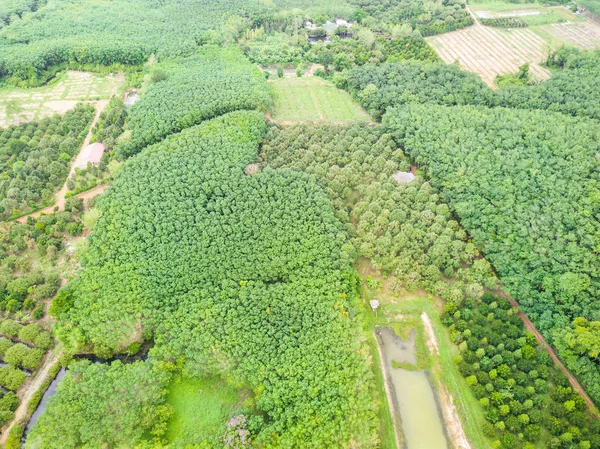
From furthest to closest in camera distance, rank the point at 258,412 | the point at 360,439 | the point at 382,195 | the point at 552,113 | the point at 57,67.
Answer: the point at 57,67, the point at 552,113, the point at 382,195, the point at 258,412, the point at 360,439

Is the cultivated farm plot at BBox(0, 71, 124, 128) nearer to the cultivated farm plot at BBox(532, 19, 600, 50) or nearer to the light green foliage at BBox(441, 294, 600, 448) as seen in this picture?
the light green foliage at BBox(441, 294, 600, 448)

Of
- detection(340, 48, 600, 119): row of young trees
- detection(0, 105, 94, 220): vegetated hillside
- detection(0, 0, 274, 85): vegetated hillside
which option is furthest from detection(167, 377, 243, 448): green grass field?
detection(0, 0, 274, 85): vegetated hillside

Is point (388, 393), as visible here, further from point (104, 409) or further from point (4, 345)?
point (4, 345)

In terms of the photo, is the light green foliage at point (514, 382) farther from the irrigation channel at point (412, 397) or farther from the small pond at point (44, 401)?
the small pond at point (44, 401)

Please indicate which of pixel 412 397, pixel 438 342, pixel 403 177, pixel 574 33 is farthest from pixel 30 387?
pixel 574 33

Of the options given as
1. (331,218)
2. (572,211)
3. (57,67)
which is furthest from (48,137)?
(572,211)

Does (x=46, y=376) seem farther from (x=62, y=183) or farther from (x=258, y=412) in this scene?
(x=62, y=183)

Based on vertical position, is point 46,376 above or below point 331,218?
below
